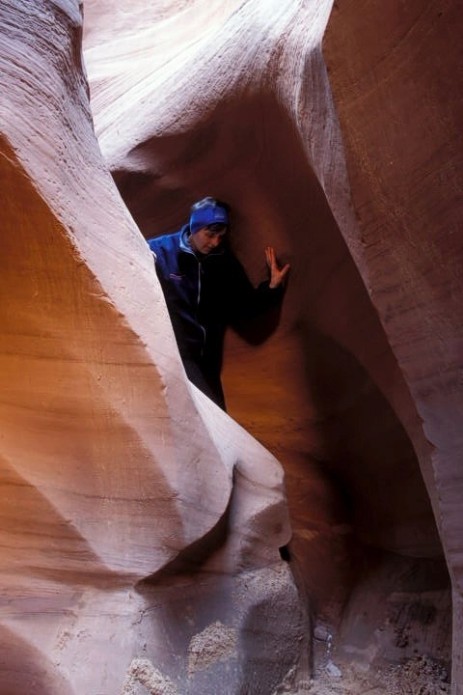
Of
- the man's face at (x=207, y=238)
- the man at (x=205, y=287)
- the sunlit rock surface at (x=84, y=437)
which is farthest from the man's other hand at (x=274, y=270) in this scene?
the sunlit rock surface at (x=84, y=437)

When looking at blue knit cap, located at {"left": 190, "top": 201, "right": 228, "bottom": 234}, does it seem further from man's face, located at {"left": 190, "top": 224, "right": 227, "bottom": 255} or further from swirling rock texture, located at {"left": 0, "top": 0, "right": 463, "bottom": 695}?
swirling rock texture, located at {"left": 0, "top": 0, "right": 463, "bottom": 695}

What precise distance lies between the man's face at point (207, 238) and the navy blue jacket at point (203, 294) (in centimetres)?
2

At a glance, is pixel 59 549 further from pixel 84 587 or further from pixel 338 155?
pixel 338 155

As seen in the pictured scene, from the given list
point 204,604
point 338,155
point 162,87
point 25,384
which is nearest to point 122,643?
point 204,604

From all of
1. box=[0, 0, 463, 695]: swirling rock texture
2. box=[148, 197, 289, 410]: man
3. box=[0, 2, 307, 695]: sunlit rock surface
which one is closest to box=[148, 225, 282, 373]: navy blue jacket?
box=[148, 197, 289, 410]: man

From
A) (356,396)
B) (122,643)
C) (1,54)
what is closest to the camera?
(1,54)

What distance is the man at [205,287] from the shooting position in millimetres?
2605

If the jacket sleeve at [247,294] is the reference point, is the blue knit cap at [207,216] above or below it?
above

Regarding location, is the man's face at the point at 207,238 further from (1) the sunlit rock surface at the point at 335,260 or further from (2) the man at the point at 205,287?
(1) the sunlit rock surface at the point at 335,260

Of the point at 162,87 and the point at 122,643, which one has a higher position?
the point at 162,87

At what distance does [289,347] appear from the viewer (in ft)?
9.53

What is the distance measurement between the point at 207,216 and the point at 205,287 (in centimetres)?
27

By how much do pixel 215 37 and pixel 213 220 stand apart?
0.81 meters

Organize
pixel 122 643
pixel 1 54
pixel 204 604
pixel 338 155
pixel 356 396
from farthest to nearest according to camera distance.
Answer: pixel 356 396, pixel 204 604, pixel 338 155, pixel 122 643, pixel 1 54
